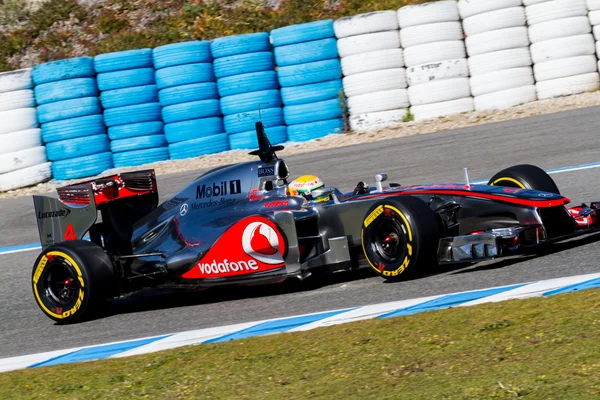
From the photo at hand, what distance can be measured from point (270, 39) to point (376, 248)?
358 inches

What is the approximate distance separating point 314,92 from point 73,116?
3853mm

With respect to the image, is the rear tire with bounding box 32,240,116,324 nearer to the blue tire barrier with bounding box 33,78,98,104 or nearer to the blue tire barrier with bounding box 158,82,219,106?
the blue tire barrier with bounding box 158,82,219,106

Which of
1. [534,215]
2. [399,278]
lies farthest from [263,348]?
[534,215]

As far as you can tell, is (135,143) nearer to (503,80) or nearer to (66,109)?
(66,109)

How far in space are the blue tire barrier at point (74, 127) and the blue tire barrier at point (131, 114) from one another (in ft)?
0.60

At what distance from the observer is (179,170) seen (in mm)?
15016

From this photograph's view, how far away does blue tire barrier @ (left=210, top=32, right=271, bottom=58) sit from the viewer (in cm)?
1529

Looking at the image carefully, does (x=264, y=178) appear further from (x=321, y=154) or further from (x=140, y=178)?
(x=321, y=154)

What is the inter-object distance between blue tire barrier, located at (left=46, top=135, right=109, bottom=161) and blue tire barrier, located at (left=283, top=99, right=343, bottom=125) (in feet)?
9.91

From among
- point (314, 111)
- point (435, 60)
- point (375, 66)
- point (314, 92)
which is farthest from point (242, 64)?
point (435, 60)

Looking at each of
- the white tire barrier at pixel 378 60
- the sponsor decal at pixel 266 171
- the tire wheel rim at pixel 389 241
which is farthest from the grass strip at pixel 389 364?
the white tire barrier at pixel 378 60

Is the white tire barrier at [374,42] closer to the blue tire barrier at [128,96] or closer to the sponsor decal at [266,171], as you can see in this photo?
the blue tire barrier at [128,96]

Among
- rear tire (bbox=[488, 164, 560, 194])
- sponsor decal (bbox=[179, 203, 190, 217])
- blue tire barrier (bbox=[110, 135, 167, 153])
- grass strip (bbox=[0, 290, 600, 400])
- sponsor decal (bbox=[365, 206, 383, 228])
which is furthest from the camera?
blue tire barrier (bbox=[110, 135, 167, 153])

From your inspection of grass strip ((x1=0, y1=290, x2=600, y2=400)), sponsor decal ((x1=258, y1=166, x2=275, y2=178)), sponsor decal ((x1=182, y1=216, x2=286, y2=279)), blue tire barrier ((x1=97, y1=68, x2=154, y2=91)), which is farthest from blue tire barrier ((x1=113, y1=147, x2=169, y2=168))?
grass strip ((x1=0, y1=290, x2=600, y2=400))
